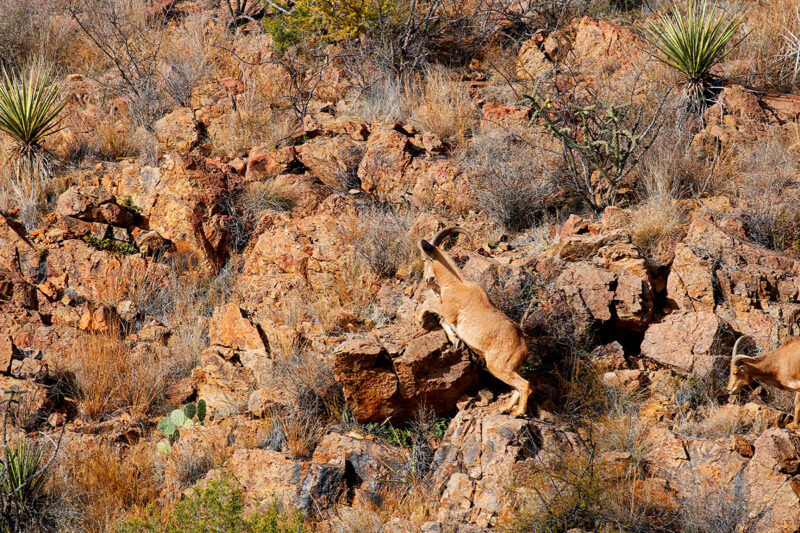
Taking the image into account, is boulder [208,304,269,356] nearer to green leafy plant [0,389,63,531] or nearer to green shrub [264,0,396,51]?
green leafy plant [0,389,63,531]

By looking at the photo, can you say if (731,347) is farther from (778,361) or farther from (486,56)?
(486,56)

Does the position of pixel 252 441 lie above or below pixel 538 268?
below

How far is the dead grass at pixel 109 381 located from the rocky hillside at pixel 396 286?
3cm

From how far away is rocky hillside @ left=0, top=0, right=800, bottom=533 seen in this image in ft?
17.4

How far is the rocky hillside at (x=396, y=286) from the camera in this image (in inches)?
209

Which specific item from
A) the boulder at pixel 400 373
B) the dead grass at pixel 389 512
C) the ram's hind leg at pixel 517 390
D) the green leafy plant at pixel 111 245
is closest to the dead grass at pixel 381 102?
the green leafy plant at pixel 111 245

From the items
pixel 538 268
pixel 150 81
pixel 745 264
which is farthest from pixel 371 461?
pixel 150 81

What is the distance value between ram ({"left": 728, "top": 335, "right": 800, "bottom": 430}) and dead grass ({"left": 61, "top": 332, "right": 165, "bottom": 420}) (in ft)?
16.6

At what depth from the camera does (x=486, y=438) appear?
17.3 ft

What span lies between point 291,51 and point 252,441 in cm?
774

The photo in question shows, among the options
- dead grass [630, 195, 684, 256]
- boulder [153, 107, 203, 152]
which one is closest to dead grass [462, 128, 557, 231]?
dead grass [630, 195, 684, 256]

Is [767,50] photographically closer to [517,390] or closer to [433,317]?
[433,317]

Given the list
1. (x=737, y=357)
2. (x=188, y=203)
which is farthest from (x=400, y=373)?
(x=188, y=203)

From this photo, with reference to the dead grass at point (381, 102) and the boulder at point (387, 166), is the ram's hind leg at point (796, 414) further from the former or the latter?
the dead grass at point (381, 102)
